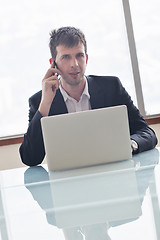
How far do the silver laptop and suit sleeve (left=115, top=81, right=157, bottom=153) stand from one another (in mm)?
237

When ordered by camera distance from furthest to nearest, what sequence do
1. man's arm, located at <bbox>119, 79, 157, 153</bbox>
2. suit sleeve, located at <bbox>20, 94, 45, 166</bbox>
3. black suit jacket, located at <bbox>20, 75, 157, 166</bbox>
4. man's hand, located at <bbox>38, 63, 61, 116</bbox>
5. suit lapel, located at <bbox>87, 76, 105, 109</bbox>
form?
suit lapel, located at <bbox>87, 76, 105, 109</bbox> < man's hand, located at <bbox>38, 63, 61, 116</bbox> < suit sleeve, located at <bbox>20, 94, 45, 166</bbox> < black suit jacket, located at <bbox>20, 75, 157, 166</bbox> < man's arm, located at <bbox>119, 79, 157, 153</bbox>

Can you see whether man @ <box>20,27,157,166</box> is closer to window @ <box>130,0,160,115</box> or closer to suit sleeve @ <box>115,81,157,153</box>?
suit sleeve @ <box>115,81,157,153</box>

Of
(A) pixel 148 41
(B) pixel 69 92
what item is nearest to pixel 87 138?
(B) pixel 69 92

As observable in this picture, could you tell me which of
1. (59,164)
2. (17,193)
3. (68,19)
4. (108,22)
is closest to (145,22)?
(108,22)

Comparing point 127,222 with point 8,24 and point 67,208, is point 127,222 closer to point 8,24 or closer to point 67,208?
point 67,208

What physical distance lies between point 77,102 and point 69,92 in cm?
11

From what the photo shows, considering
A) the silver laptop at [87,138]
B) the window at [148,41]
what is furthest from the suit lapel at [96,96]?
the window at [148,41]

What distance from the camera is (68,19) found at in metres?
3.85

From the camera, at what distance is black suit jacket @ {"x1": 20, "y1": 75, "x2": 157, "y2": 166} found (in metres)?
2.23

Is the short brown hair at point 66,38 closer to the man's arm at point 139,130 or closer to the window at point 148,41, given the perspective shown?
the man's arm at point 139,130

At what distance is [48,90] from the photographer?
8.46 ft

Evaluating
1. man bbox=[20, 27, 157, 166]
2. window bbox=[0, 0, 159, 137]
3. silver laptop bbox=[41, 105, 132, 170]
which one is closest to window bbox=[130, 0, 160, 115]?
window bbox=[0, 0, 159, 137]

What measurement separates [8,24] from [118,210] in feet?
10.2

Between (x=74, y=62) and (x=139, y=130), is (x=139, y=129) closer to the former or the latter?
(x=139, y=130)
